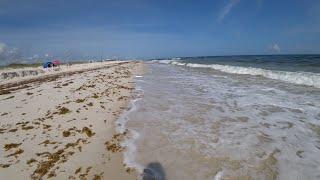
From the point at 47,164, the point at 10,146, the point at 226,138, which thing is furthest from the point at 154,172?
the point at 10,146

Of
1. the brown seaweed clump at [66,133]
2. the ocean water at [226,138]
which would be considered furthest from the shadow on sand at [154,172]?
the brown seaweed clump at [66,133]

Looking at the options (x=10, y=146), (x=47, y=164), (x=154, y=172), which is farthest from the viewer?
(x=10, y=146)

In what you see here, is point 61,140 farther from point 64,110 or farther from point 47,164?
point 64,110

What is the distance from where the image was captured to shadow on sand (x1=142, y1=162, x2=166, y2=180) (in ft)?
15.9

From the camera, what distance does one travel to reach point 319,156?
5.54 m

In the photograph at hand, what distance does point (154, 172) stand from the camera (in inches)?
198

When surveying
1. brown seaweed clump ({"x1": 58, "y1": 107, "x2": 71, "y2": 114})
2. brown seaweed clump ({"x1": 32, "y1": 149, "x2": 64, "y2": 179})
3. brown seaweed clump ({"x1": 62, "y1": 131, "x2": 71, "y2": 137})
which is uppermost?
brown seaweed clump ({"x1": 58, "y1": 107, "x2": 71, "y2": 114})

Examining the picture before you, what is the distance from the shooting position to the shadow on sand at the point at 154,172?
190 inches

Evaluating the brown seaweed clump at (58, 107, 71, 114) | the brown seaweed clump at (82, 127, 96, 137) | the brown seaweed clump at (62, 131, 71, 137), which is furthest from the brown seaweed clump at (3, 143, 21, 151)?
the brown seaweed clump at (58, 107, 71, 114)

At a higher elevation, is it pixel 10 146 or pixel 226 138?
pixel 226 138

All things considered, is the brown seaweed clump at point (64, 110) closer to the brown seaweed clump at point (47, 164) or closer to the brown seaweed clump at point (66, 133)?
the brown seaweed clump at point (66, 133)

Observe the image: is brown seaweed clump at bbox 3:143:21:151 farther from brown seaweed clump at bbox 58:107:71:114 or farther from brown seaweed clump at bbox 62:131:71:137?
brown seaweed clump at bbox 58:107:71:114

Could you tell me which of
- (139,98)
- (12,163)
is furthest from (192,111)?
(12,163)

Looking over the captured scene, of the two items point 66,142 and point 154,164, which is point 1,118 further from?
point 154,164
